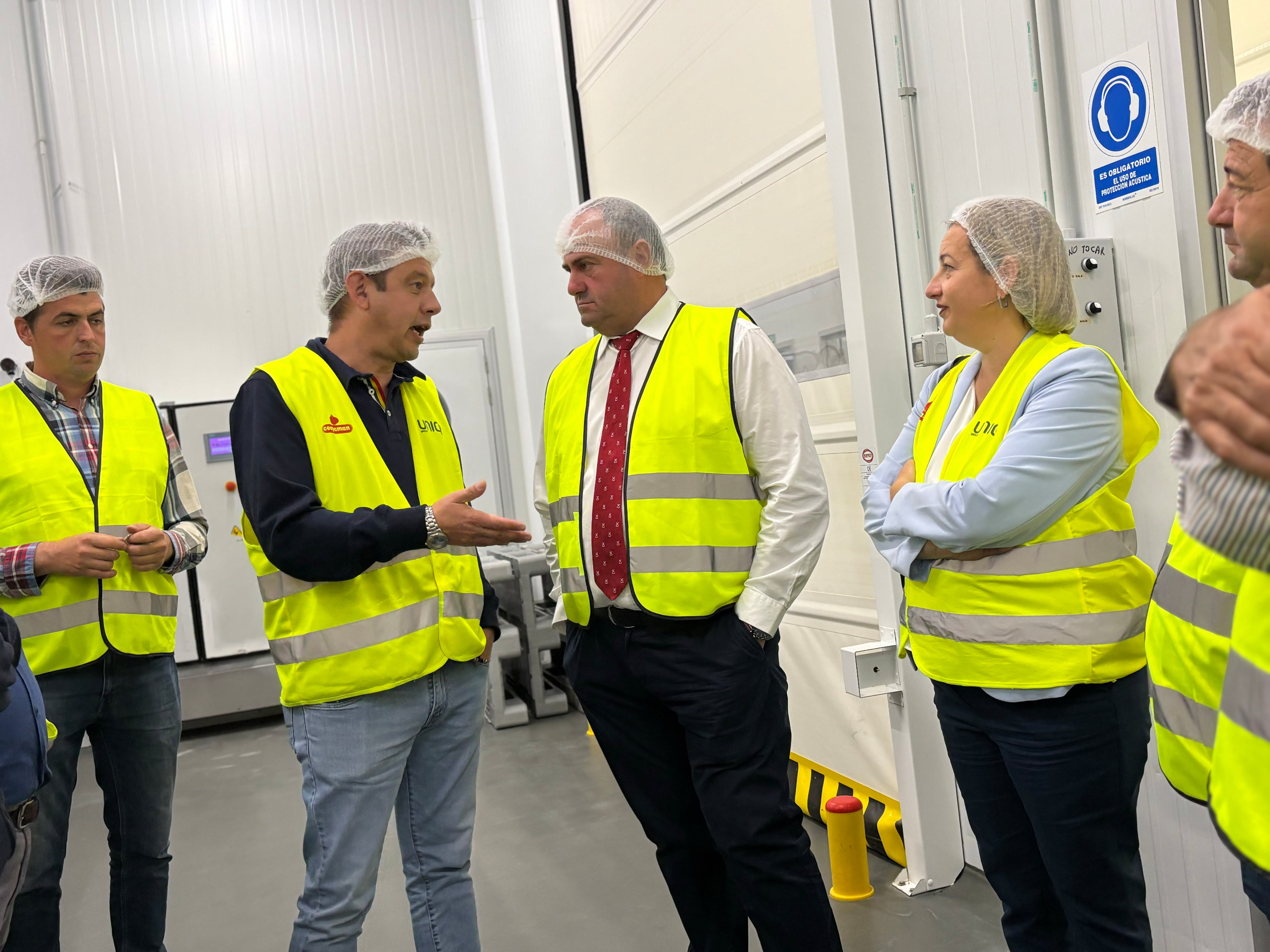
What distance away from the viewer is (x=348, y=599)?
1787 mm

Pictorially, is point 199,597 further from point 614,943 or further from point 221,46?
point 614,943

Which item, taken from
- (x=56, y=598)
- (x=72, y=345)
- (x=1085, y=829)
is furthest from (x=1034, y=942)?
(x=72, y=345)

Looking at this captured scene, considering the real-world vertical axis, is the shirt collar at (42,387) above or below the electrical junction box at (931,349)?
above

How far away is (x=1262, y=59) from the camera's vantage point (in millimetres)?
1863

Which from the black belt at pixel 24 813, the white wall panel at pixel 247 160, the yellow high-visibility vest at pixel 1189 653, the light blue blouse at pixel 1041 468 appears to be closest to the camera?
the yellow high-visibility vest at pixel 1189 653

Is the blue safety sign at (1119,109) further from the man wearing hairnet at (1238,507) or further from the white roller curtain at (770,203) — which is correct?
the man wearing hairnet at (1238,507)

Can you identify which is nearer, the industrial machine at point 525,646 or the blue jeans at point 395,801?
the blue jeans at point 395,801

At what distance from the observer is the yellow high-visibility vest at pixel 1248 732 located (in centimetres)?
80

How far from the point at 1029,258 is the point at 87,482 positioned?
6.86ft

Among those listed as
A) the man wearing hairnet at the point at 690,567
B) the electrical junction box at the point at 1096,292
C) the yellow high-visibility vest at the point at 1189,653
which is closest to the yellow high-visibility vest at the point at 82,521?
the man wearing hairnet at the point at 690,567

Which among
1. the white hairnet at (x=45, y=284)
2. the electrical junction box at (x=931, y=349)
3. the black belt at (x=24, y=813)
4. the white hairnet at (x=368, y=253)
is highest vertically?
the white hairnet at (x=45, y=284)

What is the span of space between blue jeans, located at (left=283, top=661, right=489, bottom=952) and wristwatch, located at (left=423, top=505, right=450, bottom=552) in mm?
277

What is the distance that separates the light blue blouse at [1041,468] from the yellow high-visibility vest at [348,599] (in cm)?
92

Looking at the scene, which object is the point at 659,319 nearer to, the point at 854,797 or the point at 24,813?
the point at 24,813
